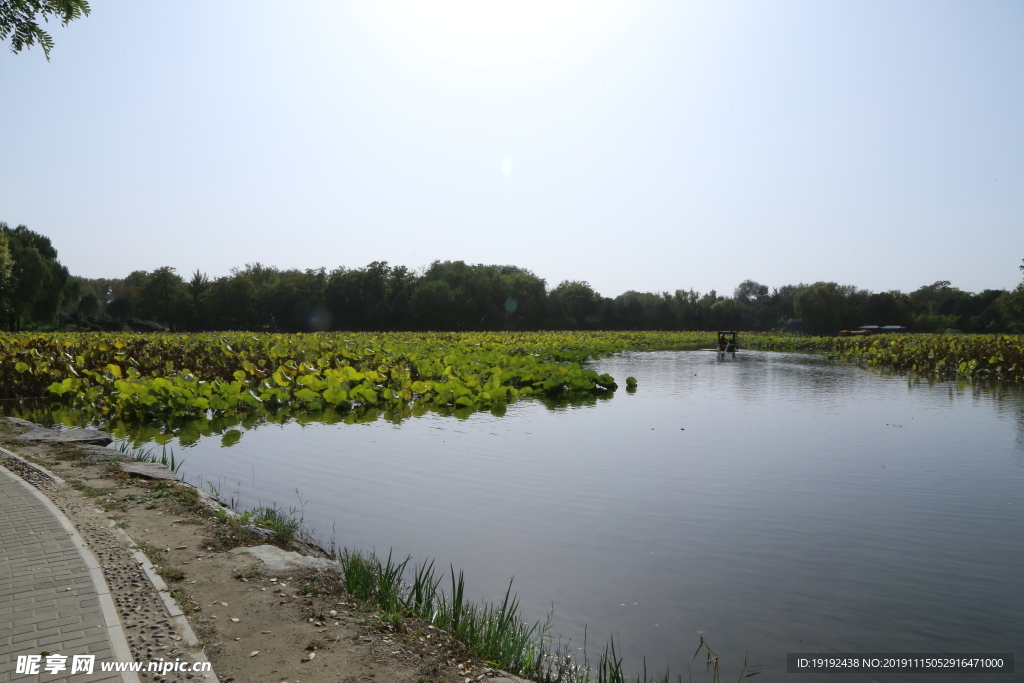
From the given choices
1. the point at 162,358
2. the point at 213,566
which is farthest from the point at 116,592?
the point at 162,358

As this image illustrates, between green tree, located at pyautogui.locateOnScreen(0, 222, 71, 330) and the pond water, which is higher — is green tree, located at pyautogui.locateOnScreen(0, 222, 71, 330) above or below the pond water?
above

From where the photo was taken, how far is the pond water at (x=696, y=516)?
14.4ft

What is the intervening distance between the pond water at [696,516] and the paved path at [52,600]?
7.28 feet

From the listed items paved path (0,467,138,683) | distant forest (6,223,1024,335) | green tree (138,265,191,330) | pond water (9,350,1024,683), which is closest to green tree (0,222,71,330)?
distant forest (6,223,1024,335)

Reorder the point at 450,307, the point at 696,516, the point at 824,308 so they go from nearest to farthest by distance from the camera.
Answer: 1. the point at 696,516
2. the point at 450,307
3. the point at 824,308

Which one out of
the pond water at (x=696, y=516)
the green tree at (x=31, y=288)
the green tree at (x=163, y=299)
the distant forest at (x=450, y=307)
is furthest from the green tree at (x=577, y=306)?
the pond water at (x=696, y=516)

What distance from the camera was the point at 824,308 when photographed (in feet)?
248

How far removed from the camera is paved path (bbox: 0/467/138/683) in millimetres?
2945

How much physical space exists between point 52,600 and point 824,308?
8205cm

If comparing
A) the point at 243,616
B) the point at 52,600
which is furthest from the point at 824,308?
the point at 52,600

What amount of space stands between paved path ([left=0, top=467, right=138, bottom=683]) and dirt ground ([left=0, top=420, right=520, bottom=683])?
102 mm

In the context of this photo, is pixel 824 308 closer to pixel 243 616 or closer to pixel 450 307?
pixel 450 307

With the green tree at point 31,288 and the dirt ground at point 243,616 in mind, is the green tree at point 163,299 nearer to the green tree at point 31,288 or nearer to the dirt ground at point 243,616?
the green tree at point 31,288

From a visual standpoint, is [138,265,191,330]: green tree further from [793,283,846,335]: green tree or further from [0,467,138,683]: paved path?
[0,467,138,683]: paved path
